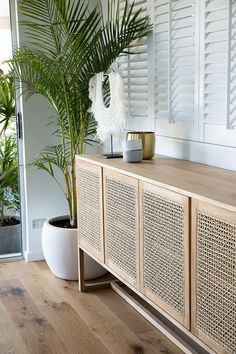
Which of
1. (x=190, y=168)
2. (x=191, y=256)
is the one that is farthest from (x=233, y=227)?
(x=190, y=168)

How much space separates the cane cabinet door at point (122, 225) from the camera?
255 cm

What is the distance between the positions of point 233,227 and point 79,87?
1817 mm

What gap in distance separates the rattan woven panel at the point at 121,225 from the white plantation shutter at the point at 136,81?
75cm

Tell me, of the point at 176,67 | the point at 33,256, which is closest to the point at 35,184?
the point at 33,256

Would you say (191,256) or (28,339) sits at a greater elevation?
(191,256)

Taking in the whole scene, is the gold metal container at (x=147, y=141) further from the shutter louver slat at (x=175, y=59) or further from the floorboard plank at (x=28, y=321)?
the floorboard plank at (x=28, y=321)

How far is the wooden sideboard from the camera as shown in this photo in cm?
193

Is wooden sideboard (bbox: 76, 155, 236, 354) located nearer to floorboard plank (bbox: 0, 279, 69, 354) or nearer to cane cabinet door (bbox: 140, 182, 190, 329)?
cane cabinet door (bbox: 140, 182, 190, 329)

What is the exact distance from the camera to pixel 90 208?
3.08 meters

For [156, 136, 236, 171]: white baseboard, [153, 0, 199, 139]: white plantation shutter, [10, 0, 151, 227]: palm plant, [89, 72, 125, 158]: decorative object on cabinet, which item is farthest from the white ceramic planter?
[153, 0, 199, 139]: white plantation shutter

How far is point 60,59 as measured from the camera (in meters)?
3.27

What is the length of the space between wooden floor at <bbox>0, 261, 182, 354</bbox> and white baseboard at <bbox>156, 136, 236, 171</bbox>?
0.90 m

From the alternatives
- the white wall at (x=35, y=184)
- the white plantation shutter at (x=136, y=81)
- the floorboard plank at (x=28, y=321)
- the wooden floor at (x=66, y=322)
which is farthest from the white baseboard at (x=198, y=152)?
the floorboard plank at (x=28, y=321)

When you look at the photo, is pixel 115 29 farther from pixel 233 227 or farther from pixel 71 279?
pixel 233 227
